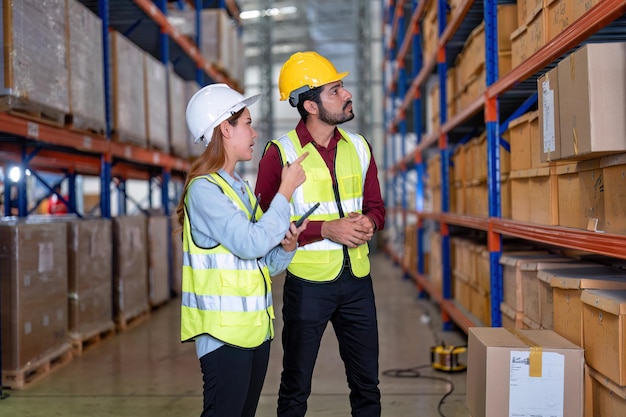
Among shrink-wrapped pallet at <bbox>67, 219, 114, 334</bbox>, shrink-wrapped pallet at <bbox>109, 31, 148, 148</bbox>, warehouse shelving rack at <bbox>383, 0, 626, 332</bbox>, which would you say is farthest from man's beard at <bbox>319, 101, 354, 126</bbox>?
shrink-wrapped pallet at <bbox>109, 31, 148, 148</bbox>

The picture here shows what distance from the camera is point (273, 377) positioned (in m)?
4.69

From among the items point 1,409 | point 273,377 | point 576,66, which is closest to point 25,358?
point 1,409

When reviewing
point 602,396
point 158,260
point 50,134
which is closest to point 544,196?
point 602,396

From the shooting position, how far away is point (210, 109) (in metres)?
2.28

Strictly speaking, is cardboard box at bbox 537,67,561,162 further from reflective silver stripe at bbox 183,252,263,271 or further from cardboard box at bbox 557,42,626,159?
reflective silver stripe at bbox 183,252,263,271

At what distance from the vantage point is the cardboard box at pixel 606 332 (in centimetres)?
243

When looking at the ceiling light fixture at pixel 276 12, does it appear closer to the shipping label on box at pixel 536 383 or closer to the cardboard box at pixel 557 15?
the cardboard box at pixel 557 15

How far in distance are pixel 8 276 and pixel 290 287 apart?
2.51m

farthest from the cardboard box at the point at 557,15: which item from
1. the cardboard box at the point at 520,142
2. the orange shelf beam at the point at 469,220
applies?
the orange shelf beam at the point at 469,220

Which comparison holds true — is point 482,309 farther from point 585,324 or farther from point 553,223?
point 585,324

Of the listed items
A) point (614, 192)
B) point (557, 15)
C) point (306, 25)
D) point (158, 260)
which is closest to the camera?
point (614, 192)

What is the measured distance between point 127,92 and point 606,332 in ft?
16.9

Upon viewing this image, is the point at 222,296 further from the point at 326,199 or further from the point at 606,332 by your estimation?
the point at 606,332

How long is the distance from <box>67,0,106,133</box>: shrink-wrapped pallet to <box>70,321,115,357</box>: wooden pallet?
5.89 ft
